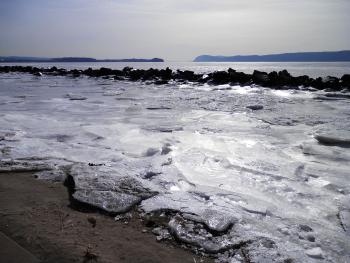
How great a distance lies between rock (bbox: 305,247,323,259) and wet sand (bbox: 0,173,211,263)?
0.65 metres

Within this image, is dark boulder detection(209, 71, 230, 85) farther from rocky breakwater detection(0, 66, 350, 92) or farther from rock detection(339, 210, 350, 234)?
rock detection(339, 210, 350, 234)

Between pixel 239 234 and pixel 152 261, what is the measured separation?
0.67m

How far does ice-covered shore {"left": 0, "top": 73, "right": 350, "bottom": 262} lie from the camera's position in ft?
7.39

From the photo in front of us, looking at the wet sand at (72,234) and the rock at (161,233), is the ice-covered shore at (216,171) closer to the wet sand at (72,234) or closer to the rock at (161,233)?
the rock at (161,233)

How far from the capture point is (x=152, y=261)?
6.37ft

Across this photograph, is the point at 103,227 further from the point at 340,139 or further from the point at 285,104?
the point at 285,104

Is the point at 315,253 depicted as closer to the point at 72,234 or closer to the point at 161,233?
the point at 161,233

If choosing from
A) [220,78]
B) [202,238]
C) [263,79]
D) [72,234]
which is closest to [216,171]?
[202,238]

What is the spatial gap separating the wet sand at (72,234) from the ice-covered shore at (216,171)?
18 cm

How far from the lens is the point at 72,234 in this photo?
2.14 m

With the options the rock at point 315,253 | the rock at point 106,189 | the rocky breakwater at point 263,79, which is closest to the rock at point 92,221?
the rock at point 106,189

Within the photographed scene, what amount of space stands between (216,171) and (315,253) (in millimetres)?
1586

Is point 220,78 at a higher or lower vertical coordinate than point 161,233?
higher

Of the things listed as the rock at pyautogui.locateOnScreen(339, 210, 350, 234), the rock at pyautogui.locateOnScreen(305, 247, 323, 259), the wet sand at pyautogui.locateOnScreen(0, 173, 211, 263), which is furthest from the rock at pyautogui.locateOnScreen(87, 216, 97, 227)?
the rock at pyautogui.locateOnScreen(339, 210, 350, 234)
